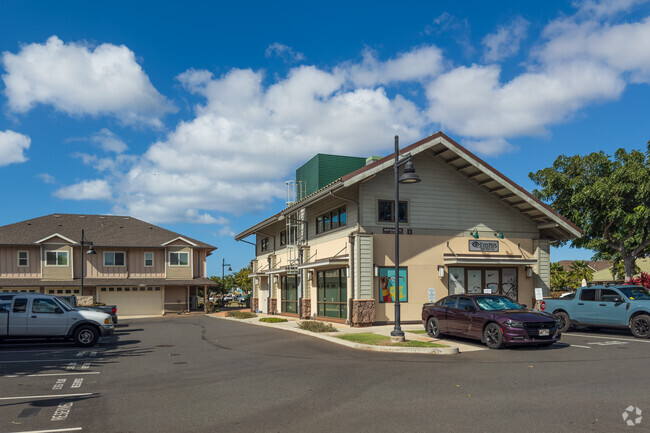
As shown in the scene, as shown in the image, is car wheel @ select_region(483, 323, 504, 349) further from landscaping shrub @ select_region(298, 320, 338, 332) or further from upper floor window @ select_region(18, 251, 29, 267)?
upper floor window @ select_region(18, 251, 29, 267)

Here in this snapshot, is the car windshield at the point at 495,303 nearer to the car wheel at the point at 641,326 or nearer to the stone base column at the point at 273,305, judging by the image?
the car wheel at the point at 641,326

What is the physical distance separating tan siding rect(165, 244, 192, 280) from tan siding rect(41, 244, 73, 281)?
7.70 m

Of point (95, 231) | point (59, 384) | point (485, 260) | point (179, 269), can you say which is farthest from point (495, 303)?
point (95, 231)

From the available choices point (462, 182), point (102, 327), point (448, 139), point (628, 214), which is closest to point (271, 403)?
point (102, 327)

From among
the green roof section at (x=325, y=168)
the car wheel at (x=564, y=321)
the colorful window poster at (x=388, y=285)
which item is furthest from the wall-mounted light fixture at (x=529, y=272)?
the green roof section at (x=325, y=168)

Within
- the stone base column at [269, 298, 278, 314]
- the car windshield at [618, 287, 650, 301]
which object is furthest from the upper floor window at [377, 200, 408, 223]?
the stone base column at [269, 298, 278, 314]

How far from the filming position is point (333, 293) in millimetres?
24953

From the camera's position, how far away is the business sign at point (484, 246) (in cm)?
2491

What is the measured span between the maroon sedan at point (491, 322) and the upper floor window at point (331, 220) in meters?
7.62

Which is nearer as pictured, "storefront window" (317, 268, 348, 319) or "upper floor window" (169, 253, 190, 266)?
"storefront window" (317, 268, 348, 319)

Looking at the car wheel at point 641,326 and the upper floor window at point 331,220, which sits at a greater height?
the upper floor window at point 331,220

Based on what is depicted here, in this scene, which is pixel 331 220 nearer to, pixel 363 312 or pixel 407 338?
pixel 363 312

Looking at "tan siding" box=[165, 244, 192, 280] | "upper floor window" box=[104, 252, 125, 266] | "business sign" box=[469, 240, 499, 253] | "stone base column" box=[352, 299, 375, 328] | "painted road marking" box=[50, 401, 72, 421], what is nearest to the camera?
"painted road marking" box=[50, 401, 72, 421]

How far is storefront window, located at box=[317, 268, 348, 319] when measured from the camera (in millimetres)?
23797
